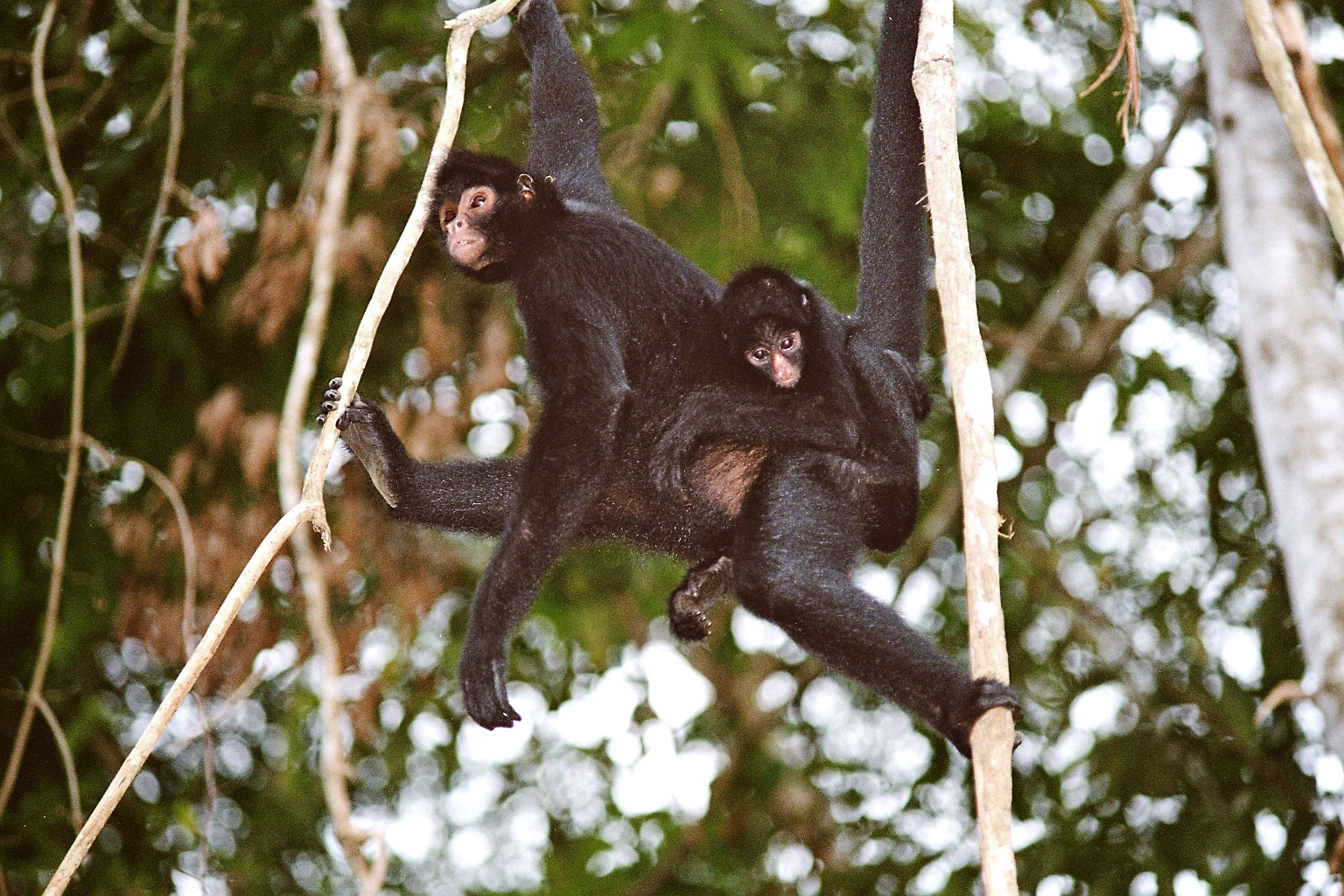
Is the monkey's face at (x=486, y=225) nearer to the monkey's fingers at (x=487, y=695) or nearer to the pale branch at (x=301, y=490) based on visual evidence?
the pale branch at (x=301, y=490)

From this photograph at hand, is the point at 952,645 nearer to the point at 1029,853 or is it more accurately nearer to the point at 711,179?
the point at 1029,853

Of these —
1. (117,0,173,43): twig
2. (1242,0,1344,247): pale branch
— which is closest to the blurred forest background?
(117,0,173,43): twig

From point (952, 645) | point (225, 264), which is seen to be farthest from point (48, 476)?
point (952, 645)

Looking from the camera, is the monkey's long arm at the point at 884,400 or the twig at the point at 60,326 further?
the twig at the point at 60,326

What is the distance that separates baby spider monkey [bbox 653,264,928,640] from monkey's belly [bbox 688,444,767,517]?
0.03m

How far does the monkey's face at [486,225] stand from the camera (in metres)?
5.11

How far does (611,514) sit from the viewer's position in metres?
Result: 5.08

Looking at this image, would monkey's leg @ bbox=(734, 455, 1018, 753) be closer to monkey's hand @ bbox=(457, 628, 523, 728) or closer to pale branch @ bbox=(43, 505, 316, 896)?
monkey's hand @ bbox=(457, 628, 523, 728)

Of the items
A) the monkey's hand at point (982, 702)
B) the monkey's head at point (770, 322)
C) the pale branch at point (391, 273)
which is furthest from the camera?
the monkey's head at point (770, 322)

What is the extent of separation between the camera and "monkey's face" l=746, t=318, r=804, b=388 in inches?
189

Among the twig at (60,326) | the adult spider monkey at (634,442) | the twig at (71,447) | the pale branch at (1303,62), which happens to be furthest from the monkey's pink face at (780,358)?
the twig at (60,326)

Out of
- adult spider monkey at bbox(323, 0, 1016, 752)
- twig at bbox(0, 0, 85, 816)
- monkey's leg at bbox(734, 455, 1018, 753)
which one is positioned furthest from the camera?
twig at bbox(0, 0, 85, 816)

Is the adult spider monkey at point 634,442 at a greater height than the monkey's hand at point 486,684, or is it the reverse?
the adult spider monkey at point 634,442

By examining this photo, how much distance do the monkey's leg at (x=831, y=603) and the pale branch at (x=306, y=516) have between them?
4.97 ft
